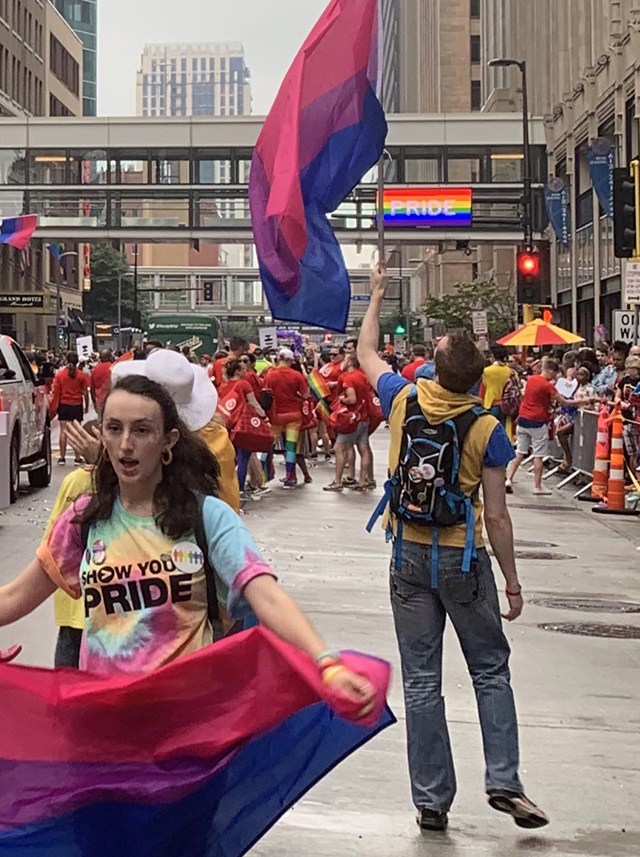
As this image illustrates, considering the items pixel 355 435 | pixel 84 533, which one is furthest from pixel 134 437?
pixel 355 435

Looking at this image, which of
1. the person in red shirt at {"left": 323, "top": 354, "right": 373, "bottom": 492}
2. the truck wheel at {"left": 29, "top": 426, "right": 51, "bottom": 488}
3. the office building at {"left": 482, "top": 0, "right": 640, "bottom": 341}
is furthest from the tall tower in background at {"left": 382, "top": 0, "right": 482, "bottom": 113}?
the truck wheel at {"left": 29, "top": 426, "right": 51, "bottom": 488}

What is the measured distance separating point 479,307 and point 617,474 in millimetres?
42920

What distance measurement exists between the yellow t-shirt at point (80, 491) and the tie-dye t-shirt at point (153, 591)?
304 mm

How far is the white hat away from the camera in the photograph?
4988 mm

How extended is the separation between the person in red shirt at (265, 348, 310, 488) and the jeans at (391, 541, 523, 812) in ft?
49.3

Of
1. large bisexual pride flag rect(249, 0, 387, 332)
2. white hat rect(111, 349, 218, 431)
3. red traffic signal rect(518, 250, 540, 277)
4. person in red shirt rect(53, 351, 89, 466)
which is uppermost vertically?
red traffic signal rect(518, 250, 540, 277)

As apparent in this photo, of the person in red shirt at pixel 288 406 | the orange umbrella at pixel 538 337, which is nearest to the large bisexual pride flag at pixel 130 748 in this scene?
the person in red shirt at pixel 288 406

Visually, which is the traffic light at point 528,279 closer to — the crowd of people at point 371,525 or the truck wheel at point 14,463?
the truck wheel at point 14,463

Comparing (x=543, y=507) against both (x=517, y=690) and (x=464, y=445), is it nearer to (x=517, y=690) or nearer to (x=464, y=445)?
(x=517, y=690)

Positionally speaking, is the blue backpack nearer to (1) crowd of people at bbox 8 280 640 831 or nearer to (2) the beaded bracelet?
(1) crowd of people at bbox 8 280 640 831

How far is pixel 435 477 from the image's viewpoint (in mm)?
5762

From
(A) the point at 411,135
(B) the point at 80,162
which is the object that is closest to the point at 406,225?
(A) the point at 411,135

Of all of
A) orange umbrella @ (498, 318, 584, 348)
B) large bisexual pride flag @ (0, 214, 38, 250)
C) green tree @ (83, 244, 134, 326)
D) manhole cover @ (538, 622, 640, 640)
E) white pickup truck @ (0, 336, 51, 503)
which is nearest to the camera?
manhole cover @ (538, 622, 640, 640)

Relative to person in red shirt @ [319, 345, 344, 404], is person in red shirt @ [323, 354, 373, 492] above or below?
below
